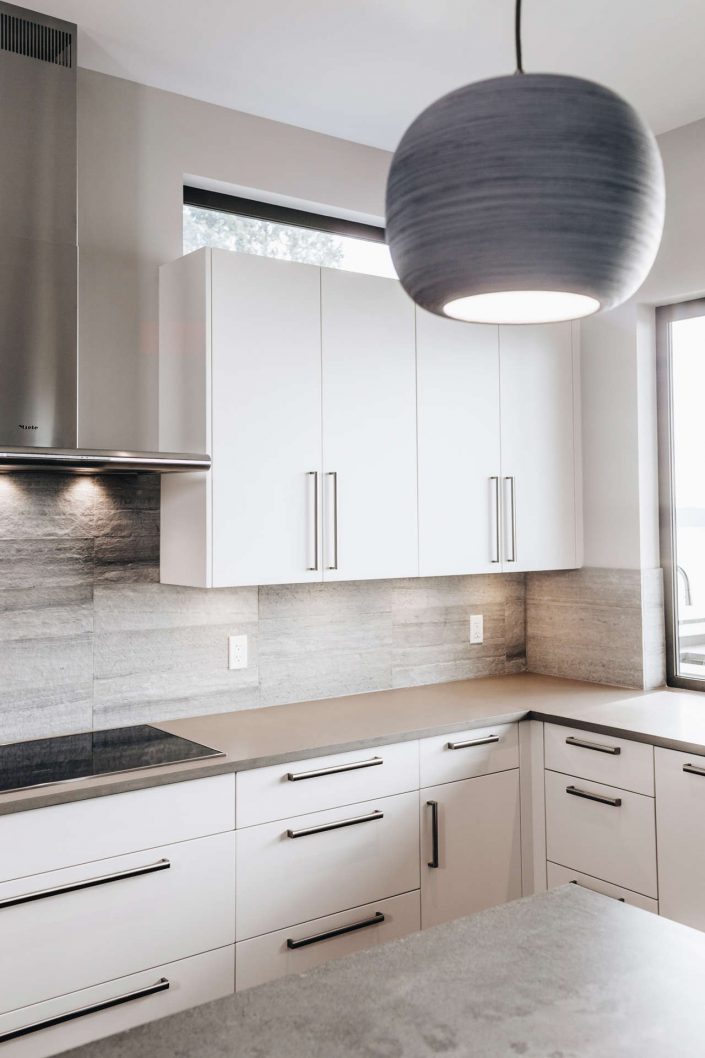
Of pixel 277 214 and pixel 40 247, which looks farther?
pixel 277 214

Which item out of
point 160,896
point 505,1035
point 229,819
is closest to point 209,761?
point 229,819

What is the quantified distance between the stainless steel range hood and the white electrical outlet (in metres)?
0.70

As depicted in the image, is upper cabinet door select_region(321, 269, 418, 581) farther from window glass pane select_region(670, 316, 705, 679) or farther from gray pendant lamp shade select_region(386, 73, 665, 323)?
gray pendant lamp shade select_region(386, 73, 665, 323)

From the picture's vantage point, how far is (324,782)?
2336 millimetres

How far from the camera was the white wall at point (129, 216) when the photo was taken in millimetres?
2514

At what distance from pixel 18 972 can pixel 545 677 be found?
2211 mm

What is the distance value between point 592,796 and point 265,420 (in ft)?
4.87

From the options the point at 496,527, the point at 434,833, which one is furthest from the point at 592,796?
the point at 496,527

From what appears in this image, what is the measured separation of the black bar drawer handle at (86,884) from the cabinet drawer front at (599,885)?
44.6 inches

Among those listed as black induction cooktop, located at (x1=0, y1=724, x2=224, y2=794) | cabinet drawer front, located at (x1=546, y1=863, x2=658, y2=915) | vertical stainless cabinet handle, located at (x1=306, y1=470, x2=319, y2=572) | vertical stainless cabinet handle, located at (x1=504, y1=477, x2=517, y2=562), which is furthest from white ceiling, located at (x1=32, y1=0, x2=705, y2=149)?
cabinet drawer front, located at (x1=546, y1=863, x2=658, y2=915)

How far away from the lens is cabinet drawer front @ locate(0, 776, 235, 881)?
1872 mm

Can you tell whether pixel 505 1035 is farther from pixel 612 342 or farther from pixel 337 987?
pixel 612 342

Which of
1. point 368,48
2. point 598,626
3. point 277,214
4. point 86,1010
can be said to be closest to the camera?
point 86,1010

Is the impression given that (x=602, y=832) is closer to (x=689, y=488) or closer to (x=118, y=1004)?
(x=689, y=488)
